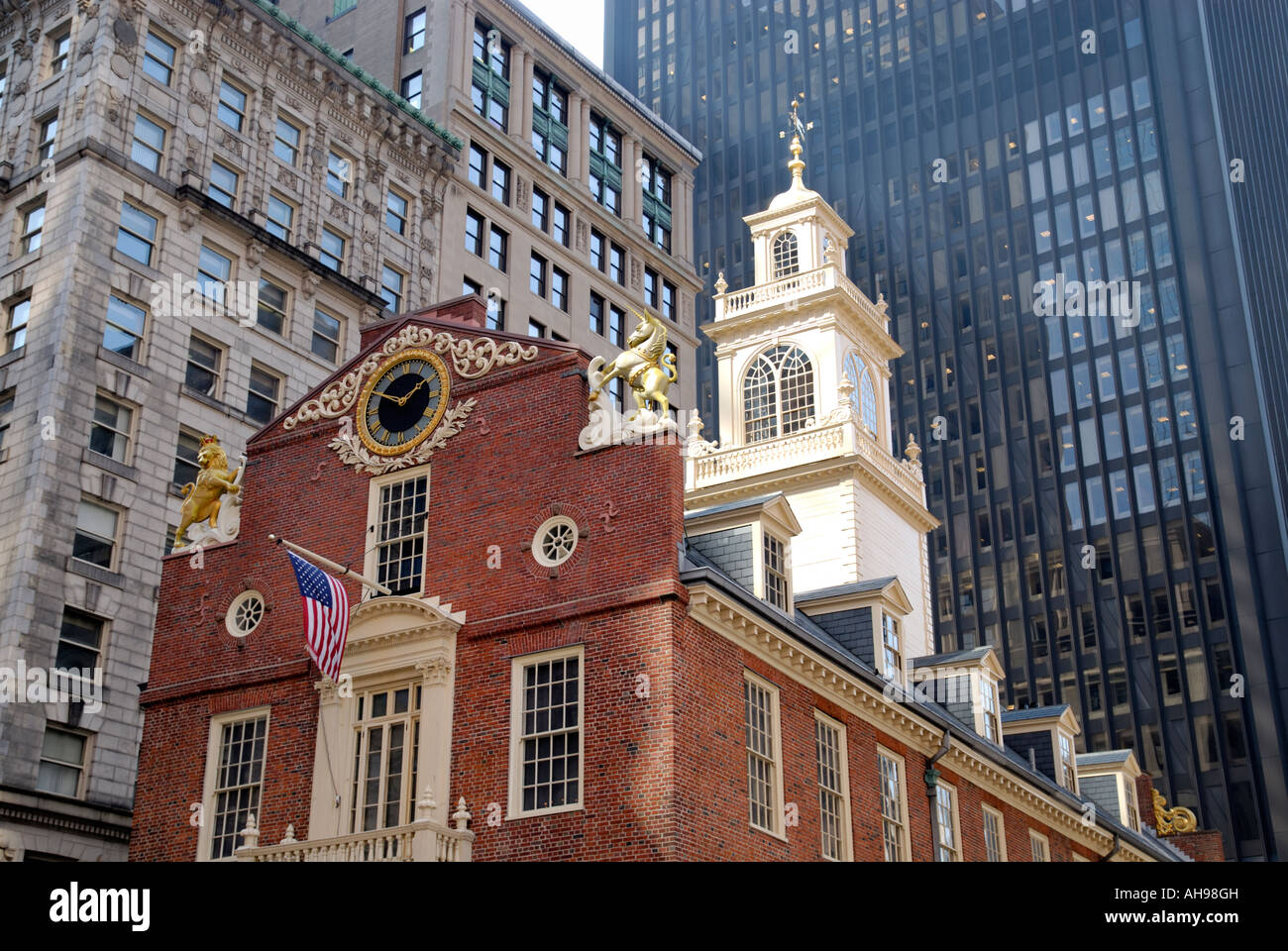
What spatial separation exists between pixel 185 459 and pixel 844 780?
91.5 feet

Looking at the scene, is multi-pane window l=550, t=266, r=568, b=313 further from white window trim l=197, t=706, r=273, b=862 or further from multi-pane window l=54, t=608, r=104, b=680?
white window trim l=197, t=706, r=273, b=862

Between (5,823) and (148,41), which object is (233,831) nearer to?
(5,823)

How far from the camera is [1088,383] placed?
111 metres

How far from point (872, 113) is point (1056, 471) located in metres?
41.8

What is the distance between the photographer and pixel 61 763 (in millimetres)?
43906

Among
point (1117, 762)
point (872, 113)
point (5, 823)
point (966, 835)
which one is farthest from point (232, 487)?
point (872, 113)

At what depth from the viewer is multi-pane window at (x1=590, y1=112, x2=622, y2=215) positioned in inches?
3027

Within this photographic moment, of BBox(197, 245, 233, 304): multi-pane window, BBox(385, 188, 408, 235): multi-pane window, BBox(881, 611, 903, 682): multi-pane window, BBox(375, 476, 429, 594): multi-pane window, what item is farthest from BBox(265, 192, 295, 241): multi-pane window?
BBox(881, 611, 903, 682): multi-pane window

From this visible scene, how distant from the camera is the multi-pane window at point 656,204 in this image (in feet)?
263

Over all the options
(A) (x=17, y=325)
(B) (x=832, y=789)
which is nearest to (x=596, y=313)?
(A) (x=17, y=325)

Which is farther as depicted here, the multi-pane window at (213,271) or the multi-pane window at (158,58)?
the multi-pane window at (158,58)

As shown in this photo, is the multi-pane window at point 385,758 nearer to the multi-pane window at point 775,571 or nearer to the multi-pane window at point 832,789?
the multi-pane window at point 775,571

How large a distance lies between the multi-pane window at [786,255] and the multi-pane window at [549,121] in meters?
25.1

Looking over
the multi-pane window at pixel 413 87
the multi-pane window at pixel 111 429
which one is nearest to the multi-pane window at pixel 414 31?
the multi-pane window at pixel 413 87
